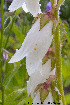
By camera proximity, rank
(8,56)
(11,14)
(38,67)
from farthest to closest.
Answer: (8,56)
(11,14)
(38,67)

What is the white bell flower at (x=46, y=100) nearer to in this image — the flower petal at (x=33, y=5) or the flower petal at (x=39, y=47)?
the flower petal at (x=39, y=47)

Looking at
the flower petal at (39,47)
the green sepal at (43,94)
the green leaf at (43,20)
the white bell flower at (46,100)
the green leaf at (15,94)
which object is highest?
the green leaf at (43,20)

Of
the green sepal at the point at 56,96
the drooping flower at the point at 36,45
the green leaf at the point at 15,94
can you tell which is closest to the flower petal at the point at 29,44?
the drooping flower at the point at 36,45

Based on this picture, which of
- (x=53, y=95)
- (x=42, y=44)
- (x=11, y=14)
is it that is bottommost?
(x=53, y=95)

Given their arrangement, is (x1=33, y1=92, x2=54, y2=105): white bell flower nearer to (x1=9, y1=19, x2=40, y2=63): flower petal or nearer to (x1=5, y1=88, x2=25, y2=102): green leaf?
(x1=9, y1=19, x2=40, y2=63): flower petal

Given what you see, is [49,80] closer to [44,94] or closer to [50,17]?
[44,94]

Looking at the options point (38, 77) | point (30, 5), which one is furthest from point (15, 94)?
point (30, 5)

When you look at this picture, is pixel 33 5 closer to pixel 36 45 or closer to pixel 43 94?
pixel 36 45

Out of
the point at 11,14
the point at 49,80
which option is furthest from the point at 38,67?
the point at 11,14

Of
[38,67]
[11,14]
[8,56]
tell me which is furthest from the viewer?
[8,56]
